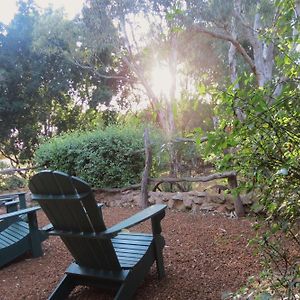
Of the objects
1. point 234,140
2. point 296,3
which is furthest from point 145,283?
point 296,3

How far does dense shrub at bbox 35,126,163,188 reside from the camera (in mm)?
5812

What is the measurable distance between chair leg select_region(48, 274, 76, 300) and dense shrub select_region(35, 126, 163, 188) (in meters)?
3.42

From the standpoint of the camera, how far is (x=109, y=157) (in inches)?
233

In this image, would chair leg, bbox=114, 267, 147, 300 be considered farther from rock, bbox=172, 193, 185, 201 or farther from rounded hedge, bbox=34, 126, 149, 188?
rounded hedge, bbox=34, 126, 149, 188

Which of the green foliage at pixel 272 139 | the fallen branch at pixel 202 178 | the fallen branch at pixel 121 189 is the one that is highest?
the green foliage at pixel 272 139

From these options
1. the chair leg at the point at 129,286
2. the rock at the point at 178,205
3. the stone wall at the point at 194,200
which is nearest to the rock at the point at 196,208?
the stone wall at the point at 194,200

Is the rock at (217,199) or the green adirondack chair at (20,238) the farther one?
the rock at (217,199)

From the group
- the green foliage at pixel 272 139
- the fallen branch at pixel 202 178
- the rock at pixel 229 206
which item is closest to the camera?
the green foliage at pixel 272 139

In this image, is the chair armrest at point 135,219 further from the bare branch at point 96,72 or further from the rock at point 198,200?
the bare branch at point 96,72

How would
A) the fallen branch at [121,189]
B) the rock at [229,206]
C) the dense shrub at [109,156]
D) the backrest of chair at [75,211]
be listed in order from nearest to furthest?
1. the backrest of chair at [75,211]
2. the rock at [229,206]
3. the fallen branch at [121,189]
4. the dense shrub at [109,156]

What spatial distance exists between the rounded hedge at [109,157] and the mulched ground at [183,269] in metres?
2.14

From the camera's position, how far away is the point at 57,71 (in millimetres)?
12117

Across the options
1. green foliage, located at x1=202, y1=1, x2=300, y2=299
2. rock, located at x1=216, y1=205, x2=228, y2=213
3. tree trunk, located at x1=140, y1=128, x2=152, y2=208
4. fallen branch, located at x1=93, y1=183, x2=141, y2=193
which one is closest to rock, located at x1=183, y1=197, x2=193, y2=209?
rock, located at x1=216, y1=205, x2=228, y2=213

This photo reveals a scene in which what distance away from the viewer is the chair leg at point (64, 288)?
2.21m
